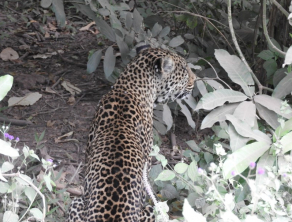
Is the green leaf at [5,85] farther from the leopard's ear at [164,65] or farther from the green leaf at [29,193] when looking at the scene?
the leopard's ear at [164,65]

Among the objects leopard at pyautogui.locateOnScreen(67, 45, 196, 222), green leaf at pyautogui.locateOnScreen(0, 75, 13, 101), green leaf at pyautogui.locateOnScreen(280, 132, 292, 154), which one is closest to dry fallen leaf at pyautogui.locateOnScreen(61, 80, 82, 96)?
leopard at pyautogui.locateOnScreen(67, 45, 196, 222)

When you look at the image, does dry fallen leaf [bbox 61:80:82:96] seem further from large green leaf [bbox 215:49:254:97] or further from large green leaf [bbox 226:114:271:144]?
large green leaf [bbox 226:114:271:144]

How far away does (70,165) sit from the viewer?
508cm

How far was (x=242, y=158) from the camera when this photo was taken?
2896 mm

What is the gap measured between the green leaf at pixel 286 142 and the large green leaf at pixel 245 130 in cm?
19

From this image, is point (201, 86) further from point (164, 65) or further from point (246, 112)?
point (246, 112)

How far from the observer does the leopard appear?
345 cm

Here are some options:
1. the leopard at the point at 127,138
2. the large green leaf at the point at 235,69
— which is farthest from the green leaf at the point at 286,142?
the leopard at the point at 127,138

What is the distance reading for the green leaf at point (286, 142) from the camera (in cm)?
288

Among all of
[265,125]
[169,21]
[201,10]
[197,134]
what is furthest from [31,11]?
[265,125]

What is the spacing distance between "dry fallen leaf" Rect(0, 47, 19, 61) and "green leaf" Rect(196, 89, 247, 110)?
159 inches

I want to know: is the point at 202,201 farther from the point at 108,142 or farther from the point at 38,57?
the point at 38,57

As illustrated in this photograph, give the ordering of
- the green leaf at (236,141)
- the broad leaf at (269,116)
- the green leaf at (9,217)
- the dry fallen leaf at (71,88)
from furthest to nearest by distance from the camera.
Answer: the dry fallen leaf at (71,88)
the broad leaf at (269,116)
the green leaf at (236,141)
the green leaf at (9,217)

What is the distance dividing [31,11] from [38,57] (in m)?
1.60
